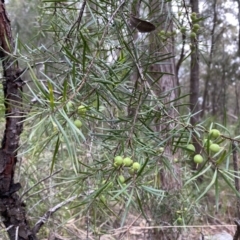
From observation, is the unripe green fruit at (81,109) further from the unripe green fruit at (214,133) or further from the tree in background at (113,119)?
the unripe green fruit at (214,133)

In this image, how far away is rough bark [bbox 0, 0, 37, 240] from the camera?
63 cm

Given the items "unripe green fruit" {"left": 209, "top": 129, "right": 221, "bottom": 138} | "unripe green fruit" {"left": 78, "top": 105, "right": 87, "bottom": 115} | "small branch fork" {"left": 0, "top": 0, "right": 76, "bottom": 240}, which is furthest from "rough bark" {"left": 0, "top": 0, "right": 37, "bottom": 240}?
"unripe green fruit" {"left": 209, "top": 129, "right": 221, "bottom": 138}

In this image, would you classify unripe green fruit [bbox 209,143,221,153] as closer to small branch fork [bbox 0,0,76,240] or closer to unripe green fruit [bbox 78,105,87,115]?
unripe green fruit [bbox 78,105,87,115]

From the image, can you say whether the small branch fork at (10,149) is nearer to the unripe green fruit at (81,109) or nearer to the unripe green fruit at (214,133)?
the unripe green fruit at (81,109)

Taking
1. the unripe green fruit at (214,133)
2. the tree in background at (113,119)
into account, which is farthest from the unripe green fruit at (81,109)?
the unripe green fruit at (214,133)

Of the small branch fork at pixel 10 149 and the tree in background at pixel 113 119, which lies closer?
the tree in background at pixel 113 119

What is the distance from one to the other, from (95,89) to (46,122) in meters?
0.10

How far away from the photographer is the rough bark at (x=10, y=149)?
0.63 meters

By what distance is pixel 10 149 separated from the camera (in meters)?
0.69

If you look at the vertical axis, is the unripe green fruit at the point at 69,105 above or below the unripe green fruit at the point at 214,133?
above

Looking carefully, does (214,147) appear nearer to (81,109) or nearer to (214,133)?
(214,133)

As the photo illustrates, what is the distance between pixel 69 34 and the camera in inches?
23.4

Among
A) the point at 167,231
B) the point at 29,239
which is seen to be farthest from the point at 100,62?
the point at 167,231

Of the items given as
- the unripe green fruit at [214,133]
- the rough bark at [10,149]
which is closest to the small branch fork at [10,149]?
the rough bark at [10,149]
